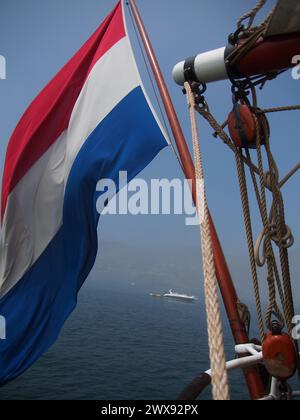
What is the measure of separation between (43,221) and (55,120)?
1.64 meters

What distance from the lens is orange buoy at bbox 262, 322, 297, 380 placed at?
6.12ft

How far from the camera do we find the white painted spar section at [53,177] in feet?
14.2

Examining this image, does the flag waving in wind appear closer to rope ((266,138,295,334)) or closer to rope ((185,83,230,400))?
rope ((266,138,295,334))

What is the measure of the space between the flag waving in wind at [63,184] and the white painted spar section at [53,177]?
0.01 meters

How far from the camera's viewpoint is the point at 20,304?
4.27 m

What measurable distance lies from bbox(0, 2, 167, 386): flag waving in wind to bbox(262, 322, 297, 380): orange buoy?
280cm

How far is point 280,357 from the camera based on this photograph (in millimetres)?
1874

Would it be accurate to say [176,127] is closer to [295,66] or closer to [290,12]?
[295,66]

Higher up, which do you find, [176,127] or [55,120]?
[55,120]

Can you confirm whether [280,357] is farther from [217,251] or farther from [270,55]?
[270,55]

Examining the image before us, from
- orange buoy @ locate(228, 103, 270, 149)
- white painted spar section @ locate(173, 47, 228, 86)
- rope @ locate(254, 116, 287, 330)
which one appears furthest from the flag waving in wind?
rope @ locate(254, 116, 287, 330)

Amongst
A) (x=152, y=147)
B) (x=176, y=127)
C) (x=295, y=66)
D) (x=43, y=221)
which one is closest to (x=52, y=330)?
(x=43, y=221)

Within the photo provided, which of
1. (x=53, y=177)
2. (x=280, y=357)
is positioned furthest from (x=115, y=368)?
(x=280, y=357)

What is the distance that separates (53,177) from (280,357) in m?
3.84
